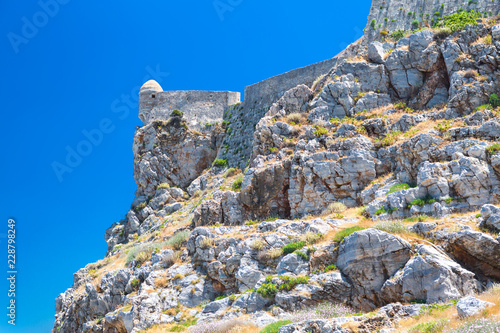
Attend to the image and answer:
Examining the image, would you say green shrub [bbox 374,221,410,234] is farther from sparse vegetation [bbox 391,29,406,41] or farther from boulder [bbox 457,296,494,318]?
sparse vegetation [bbox 391,29,406,41]

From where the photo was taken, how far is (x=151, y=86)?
4222cm

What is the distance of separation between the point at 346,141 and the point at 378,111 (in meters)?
3.30

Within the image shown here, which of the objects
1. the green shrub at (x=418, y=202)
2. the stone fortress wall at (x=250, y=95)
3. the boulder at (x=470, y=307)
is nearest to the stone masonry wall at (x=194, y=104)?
the stone fortress wall at (x=250, y=95)

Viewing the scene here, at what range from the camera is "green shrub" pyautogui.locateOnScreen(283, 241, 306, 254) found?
16734mm

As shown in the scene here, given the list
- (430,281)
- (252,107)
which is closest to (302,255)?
(430,281)

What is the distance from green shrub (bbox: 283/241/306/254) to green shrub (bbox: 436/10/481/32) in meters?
15.6

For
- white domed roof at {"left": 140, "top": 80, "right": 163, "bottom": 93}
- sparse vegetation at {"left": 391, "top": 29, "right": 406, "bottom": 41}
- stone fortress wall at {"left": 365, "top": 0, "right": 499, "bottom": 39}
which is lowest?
sparse vegetation at {"left": 391, "top": 29, "right": 406, "bottom": 41}

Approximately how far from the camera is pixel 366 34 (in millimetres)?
29406

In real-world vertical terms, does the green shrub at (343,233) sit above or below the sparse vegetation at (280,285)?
above

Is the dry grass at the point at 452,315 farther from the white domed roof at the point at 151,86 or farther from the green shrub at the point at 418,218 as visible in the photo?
the white domed roof at the point at 151,86

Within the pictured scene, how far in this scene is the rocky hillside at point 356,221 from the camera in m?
13.3

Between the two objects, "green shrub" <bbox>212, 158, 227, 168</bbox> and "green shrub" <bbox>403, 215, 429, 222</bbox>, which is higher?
"green shrub" <bbox>212, 158, 227, 168</bbox>

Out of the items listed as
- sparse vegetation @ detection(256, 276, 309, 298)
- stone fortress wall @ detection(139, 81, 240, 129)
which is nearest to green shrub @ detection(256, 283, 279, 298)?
sparse vegetation @ detection(256, 276, 309, 298)

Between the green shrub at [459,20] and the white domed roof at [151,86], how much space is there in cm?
2442
